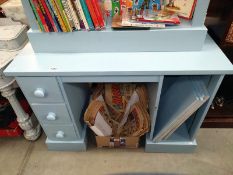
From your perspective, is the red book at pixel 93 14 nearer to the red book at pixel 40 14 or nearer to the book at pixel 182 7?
the red book at pixel 40 14

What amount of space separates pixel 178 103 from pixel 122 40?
49 centimetres

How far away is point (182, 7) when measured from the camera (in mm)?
922

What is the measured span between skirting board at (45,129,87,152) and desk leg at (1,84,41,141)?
145mm

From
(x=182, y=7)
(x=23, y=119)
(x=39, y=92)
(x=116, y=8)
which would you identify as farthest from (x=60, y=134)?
(x=182, y=7)

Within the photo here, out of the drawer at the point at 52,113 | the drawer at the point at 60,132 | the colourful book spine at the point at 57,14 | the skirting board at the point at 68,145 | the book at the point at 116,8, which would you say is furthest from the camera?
the skirting board at the point at 68,145

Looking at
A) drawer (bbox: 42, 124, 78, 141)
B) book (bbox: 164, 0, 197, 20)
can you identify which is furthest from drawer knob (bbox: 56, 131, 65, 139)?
book (bbox: 164, 0, 197, 20)

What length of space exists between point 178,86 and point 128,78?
0.44 metres

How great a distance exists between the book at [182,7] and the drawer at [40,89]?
0.66 meters

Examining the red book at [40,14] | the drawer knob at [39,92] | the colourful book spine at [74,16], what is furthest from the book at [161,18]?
the drawer knob at [39,92]

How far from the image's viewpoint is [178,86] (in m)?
1.18

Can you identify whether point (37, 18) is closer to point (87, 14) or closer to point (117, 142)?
point (87, 14)

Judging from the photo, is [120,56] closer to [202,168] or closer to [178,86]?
[178,86]

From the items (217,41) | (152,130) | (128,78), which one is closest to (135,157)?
(152,130)

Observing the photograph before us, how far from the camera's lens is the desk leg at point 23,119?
3.66 feet
